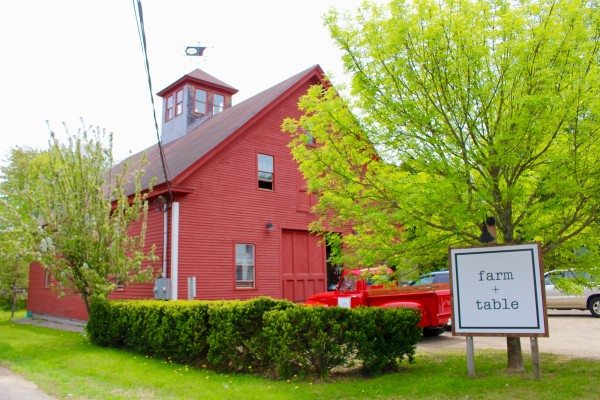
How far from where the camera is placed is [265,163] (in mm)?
18266

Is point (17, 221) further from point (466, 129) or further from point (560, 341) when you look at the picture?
point (560, 341)

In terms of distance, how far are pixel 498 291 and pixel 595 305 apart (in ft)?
39.0

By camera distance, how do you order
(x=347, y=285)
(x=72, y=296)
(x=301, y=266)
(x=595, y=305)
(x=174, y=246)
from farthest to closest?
(x=72, y=296), (x=301, y=266), (x=595, y=305), (x=174, y=246), (x=347, y=285)

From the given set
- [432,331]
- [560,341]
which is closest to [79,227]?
[432,331]

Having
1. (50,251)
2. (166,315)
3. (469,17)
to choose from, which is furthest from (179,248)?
(469,17)

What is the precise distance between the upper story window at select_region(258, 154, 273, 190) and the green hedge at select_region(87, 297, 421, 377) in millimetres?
8192

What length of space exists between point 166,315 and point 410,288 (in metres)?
5.94

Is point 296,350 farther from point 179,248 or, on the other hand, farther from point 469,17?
point 179,248

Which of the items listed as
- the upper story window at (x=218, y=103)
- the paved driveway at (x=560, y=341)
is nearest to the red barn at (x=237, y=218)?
the upper story window at (x=218, y=103)

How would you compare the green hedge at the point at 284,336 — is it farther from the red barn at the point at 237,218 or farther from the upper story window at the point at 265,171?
the upper story window at the point at 265,171

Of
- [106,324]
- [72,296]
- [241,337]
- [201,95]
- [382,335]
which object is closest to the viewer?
[382,335]

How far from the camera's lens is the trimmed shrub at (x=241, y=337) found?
8609mm

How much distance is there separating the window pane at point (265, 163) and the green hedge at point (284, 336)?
27.5 ft

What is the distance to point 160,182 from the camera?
16.2 meters
